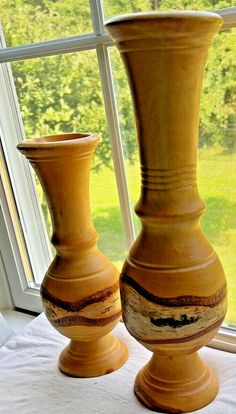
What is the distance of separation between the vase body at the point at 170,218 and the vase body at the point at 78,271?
0.09m

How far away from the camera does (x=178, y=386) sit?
561 mm

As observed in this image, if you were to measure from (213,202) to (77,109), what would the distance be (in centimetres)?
29

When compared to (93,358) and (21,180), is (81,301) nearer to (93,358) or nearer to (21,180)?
(93,358)

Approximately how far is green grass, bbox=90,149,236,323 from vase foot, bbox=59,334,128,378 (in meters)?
0.20

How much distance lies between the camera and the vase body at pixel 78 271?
57 cm

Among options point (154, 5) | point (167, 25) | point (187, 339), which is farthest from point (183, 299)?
point (154, 5)

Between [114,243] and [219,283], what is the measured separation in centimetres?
33

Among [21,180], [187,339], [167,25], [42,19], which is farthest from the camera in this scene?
[21,180]

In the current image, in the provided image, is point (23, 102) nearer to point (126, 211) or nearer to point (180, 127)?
point (126, 211)

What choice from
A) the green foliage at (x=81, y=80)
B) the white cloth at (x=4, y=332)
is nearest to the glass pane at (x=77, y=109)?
the green foliage at (x=81, y=80)

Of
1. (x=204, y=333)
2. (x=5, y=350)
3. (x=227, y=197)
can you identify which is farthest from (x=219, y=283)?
Answer: (x=5, y=350)

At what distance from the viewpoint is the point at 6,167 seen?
886 mm

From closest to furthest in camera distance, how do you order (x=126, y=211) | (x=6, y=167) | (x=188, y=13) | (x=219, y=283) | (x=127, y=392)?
Answer: 1. (x=188, y=13)
2. (x=219, y=283)
3. (x=127, y=392)
4. (x=126, y=211)
5. (x=6, y=167)

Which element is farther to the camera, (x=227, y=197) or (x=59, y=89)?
(x=59, y=89)
